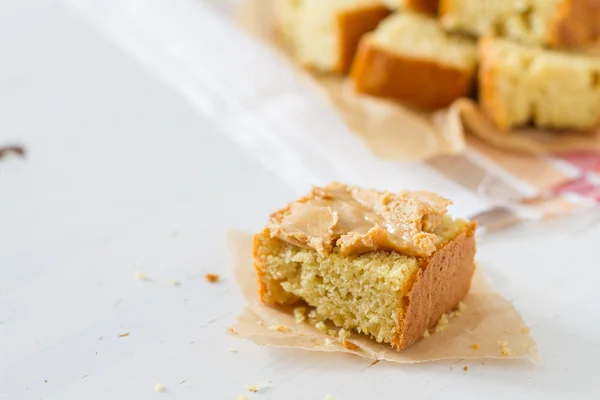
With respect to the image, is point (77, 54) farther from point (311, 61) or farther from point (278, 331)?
point (278, 331)

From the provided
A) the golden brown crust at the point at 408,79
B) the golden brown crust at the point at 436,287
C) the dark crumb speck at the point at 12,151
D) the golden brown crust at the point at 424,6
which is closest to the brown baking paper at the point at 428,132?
the golden brown crust at the point at 408,79

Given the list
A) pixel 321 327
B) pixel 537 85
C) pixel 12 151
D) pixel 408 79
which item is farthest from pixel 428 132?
pixel 12 151

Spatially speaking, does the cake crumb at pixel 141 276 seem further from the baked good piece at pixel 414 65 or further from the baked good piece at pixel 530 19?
the baked good piece at pixel 530 19

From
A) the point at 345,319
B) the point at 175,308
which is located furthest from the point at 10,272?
the point at 345,319

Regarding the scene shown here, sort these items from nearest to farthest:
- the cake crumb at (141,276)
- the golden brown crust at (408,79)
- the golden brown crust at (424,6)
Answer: the cake crumb at (141,276) → the golden brown crust at (408,79) → the golden brown crust at (424,6)

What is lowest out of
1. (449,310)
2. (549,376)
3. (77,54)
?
(549,376)

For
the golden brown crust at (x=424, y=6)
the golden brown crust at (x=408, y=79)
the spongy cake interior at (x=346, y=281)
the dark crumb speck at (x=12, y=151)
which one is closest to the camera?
the spongy cake interior at (x=346, y=281)
